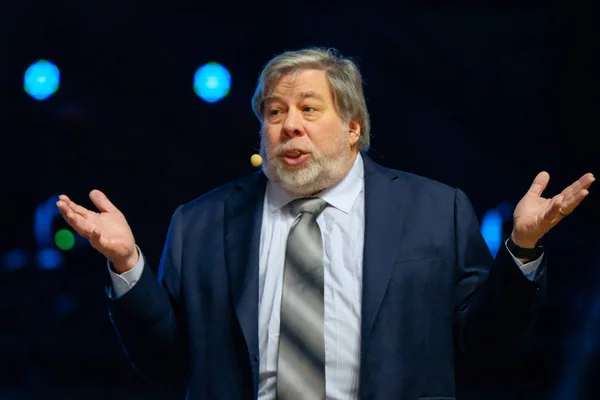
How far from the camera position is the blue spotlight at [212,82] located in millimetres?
4438

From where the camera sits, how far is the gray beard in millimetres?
2438

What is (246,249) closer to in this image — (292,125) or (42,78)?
(292,125)

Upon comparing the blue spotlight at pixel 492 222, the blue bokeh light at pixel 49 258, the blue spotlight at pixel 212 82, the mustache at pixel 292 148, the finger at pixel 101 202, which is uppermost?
the blue spotlight at pixel 212 82

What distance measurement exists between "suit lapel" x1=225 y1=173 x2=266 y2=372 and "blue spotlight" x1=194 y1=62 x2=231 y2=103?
1.94 metres

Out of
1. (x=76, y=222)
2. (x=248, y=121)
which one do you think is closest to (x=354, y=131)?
(x=76, y=222)

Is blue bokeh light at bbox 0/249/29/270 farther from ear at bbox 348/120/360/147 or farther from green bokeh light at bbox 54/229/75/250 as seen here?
ear at bbox 348/120/360/147

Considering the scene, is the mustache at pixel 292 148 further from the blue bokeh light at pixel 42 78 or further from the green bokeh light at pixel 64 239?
the green bokeh light at pixel 64 239

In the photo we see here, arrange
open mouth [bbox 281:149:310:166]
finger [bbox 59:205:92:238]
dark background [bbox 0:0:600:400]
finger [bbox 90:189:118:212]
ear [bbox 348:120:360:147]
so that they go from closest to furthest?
finger [bbox 59:205:92:238], finger [bbox 90:189:118:212], open mouth [bbox 281:149:310:166], ear [bbox 348:120:360:147], dark background [bbox 0:0:600:400]

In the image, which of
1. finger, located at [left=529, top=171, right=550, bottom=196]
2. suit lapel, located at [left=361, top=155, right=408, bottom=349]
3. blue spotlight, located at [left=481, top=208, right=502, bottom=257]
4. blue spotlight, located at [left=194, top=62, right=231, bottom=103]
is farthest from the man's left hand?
blue spotlight, located at [left=194, top=62, right=231, bottom=103]

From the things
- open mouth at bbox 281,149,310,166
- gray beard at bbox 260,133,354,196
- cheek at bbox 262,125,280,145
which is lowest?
gray beard at bbox 260,133,354,196

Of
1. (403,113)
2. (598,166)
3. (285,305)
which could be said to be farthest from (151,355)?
(598,166)

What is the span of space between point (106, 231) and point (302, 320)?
1.72 ft

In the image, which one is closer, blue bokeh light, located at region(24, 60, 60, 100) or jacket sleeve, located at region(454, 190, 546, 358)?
jacket sleeve, located at region(454, 190, 546, 358)

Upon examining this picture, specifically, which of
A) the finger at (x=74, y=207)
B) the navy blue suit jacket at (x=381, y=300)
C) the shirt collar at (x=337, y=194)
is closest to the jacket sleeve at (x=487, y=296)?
the navy blue suit jacket at (x=381, y=300)
